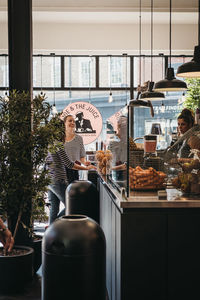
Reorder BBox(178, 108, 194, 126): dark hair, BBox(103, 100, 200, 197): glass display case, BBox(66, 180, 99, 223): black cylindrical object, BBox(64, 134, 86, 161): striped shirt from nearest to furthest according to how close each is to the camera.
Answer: BBox(103, 100, 200, 197): glass display case, BBox(66, 180, 99, 223): black cylindrical object, BBox(178, 108, 194, 126): dark hair, BBox(64, 134, 86, 161): striped shirt

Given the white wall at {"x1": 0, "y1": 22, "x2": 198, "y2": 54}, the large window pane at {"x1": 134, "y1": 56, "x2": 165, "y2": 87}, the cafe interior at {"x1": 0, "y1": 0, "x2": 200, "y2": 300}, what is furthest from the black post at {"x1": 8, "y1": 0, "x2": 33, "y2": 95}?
the large window pane at {"x1": 134, "y1": 56, "x2": 165, "y2": 87}

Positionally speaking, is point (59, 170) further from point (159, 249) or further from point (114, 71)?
point (114, 71)

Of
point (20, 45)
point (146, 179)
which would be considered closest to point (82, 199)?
point (20, 45)

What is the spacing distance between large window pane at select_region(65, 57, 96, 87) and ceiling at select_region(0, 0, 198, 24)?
115cm

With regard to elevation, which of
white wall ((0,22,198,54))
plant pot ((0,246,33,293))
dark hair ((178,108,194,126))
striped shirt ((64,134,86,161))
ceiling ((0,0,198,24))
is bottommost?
plant pot ((0,246,33,293))

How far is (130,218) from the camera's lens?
2.22 m

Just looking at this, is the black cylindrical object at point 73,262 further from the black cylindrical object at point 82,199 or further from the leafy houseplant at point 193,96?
the leafy houseplant at point 193,96

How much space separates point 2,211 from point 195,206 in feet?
5.24

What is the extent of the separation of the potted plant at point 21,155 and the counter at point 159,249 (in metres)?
1.11

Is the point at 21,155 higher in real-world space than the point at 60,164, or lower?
higher

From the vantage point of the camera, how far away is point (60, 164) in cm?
474

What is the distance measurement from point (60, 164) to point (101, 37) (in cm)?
409

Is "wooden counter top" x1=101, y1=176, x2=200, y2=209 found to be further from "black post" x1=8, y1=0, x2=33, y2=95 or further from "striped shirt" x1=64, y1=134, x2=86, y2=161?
"striped shirt" x1=64, y1=134, x2=86, y2=161

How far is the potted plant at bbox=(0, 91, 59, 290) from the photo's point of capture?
120 inches
